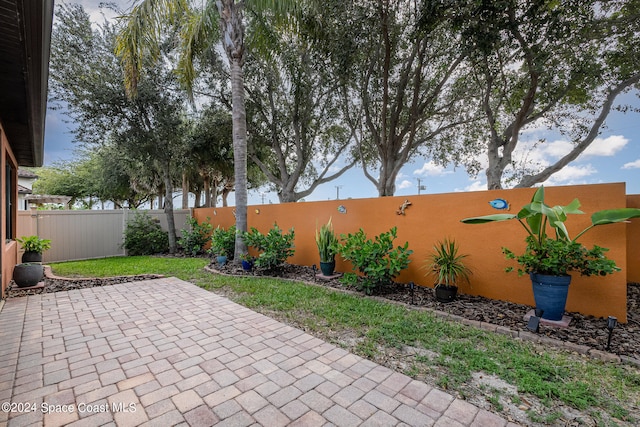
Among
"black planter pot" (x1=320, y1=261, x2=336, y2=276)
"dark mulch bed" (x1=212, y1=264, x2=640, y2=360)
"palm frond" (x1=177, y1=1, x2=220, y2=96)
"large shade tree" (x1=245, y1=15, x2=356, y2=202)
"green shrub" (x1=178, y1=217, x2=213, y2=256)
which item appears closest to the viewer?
"dark mulch bed" (x1=212, y1=264, x2=640, y2=360)

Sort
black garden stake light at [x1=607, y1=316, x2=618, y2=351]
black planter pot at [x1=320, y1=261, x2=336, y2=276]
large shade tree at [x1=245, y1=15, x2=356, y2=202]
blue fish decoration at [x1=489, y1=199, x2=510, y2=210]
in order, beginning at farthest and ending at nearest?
large shade tree at [x1=245, y1=15, x2=356, y2=202] < black planter pot at [x1=320, y1=261, x2=336, y2=276] < blue fish decoration at [x1=489, y1=199, x2=510, y2=210] < black garden stake light at [x1=607, y1=316, x2=618, y2=351]

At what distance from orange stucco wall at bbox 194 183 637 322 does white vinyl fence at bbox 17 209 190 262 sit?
793 centimetres

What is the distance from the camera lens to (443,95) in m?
9.21

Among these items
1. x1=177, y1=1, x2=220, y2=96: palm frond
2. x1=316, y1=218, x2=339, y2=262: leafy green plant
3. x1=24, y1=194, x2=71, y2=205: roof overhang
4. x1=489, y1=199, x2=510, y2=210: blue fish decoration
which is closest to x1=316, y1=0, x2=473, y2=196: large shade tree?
x1=177, y1=1, x2=220, y2=96: palm frond

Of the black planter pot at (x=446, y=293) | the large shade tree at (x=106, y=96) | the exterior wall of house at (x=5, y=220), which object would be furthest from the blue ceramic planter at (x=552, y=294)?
the large shade tree at (x=106, y=96)

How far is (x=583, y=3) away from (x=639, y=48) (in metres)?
2.09

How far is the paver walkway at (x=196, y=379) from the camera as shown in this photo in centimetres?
196

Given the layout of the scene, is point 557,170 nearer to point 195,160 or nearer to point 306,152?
point 306,152

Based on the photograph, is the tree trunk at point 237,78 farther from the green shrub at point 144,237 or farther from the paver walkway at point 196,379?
the green shrub at point 144,237

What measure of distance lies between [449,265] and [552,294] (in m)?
1.24

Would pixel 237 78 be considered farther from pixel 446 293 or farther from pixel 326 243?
pixel 446 293

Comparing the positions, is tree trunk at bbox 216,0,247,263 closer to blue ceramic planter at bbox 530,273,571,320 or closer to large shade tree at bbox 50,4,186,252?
large shade tree at bbox 50,4,186,252

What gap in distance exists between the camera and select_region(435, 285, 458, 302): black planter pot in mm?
4223

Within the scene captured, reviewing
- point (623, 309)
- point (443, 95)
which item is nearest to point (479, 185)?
point (443, 95)
